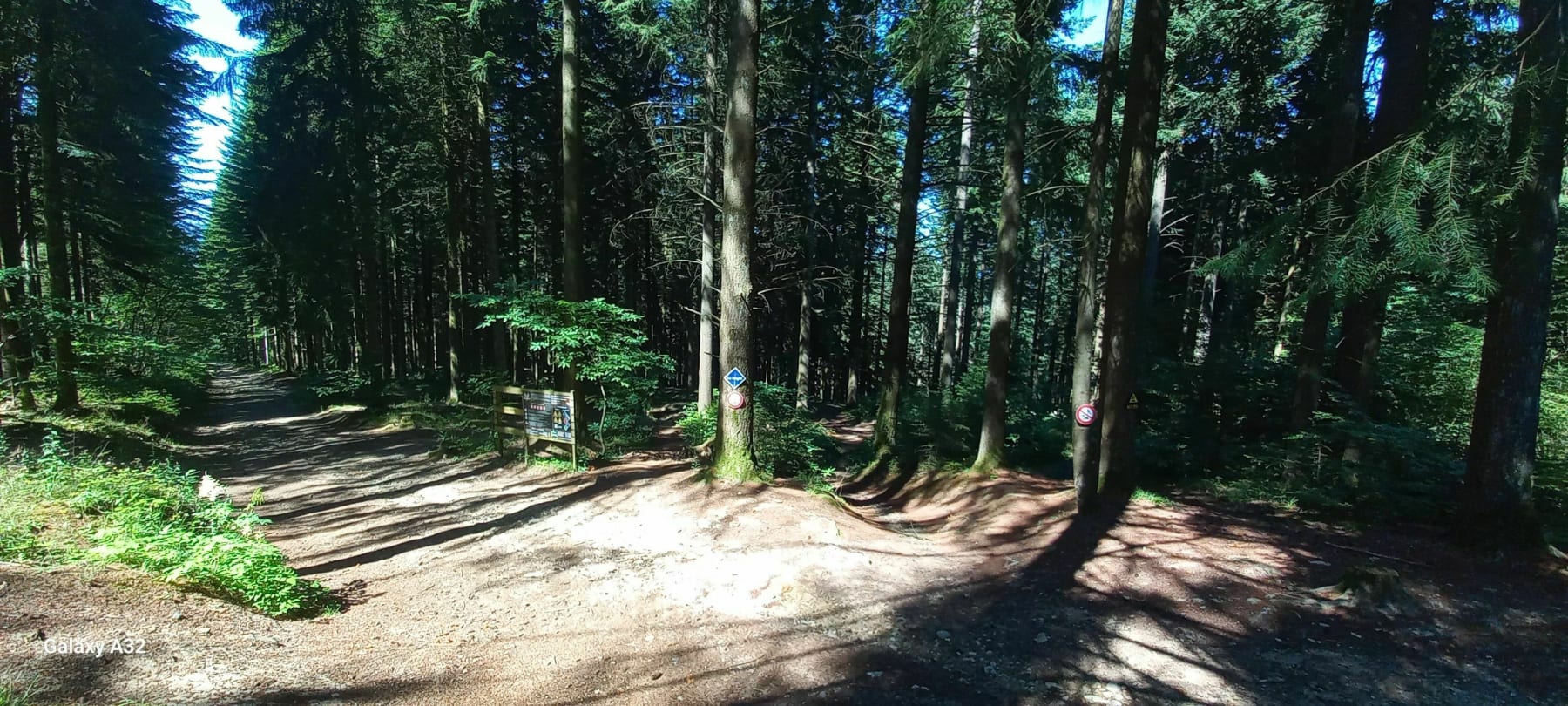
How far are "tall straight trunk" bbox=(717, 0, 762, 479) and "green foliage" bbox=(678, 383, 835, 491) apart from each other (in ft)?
1.13

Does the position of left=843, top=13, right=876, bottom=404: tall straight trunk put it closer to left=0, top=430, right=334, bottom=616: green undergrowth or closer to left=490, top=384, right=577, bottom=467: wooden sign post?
left=490, top=384, right=577, bottom=467: wooden sign post

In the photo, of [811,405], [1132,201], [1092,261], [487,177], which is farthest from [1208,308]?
[487,177]

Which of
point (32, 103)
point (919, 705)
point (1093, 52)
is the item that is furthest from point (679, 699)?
point (32, 103)

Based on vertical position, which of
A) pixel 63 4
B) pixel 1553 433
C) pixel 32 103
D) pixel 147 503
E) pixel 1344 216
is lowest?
pixel 147 503

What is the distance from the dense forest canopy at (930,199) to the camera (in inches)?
246

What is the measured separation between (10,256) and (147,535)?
1241 cm

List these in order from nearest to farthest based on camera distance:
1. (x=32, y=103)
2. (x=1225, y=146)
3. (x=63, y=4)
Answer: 1. (x=63, y=4)
2. (x=32, y=103)
3. (x=1225, y=146)

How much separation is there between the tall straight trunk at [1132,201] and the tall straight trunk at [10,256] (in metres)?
17.1

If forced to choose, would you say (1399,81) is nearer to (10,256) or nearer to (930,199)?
(930,199)

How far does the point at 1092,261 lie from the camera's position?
984cm

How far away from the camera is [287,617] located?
4730mm

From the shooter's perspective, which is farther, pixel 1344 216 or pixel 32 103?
pixel 32 103

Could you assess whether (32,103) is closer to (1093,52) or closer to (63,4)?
(63,4)

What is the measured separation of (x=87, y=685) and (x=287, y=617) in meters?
1.85
